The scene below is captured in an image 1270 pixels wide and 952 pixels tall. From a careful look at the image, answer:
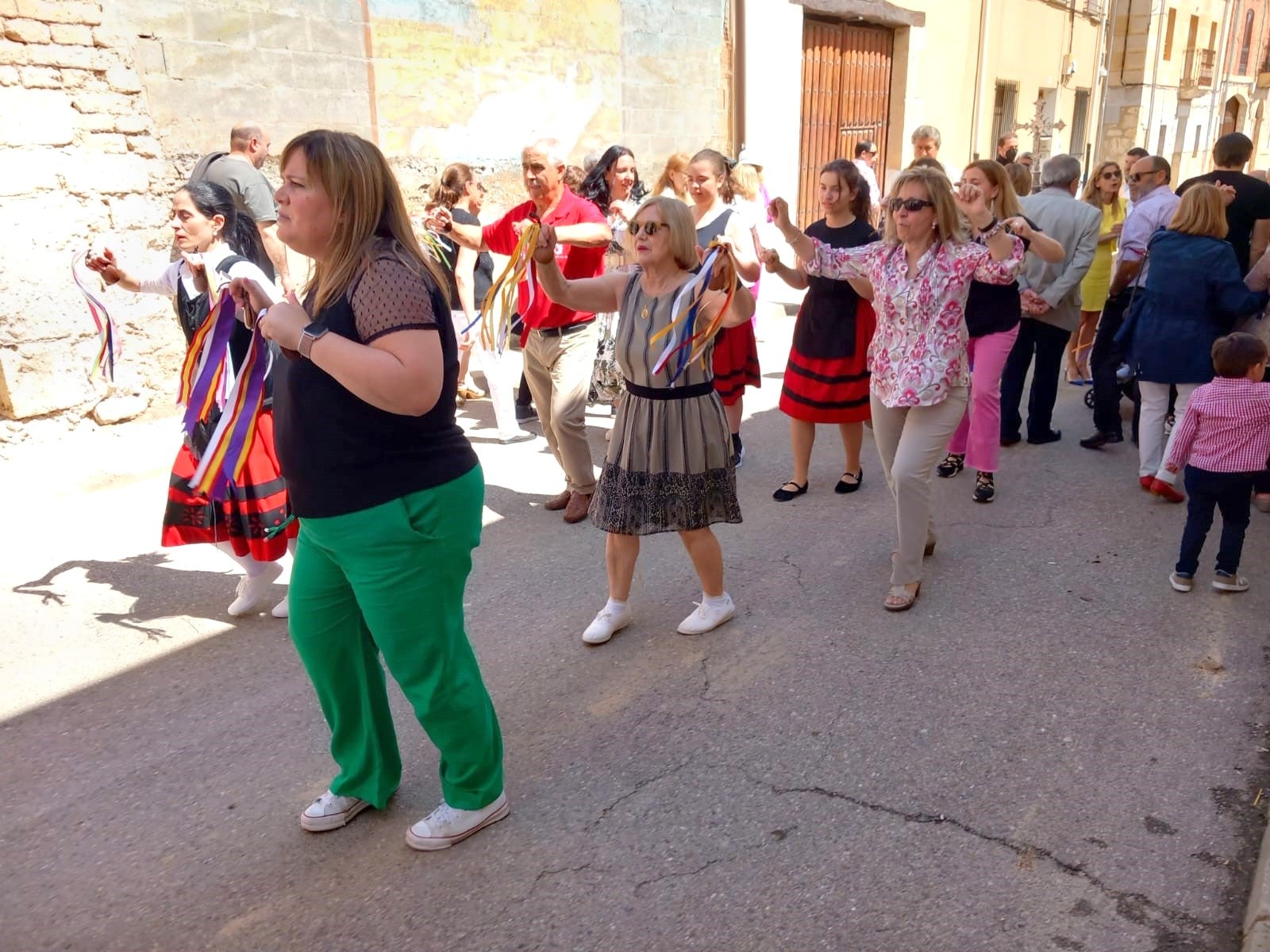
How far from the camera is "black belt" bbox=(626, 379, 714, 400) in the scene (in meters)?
3.70

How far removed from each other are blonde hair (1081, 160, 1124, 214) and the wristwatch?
657 centimetres

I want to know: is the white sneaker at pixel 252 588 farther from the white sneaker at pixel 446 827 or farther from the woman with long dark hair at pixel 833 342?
the woman with long dark hair at pixel 833 342

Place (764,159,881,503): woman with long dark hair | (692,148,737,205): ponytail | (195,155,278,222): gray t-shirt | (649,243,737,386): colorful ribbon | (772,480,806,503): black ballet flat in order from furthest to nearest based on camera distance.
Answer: (195,155,278,222): gray t-shirt → (772,480,806,503): black ballet flat → (692,148,737,205): ponytail → (764,159,881,503): woman with long dark hair → (649,243,737,386): colorful ribbon

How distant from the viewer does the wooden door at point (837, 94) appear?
41.7 feet

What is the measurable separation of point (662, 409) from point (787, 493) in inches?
78.3

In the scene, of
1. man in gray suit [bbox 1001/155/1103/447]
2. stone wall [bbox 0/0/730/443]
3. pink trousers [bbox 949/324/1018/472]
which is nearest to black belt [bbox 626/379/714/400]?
pink trousers [bbox 949/324/1018/472]

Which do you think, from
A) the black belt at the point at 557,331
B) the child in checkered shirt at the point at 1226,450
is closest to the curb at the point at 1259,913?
the child in checkered shirt at the point at 1226,450

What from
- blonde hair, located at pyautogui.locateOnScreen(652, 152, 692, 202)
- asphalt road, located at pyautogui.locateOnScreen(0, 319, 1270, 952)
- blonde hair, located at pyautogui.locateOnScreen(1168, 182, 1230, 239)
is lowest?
asphalt road, located at pyautogui.locateOnScreen(0, 319, 1270, 952)

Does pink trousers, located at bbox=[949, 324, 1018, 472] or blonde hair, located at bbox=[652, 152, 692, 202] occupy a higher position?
blonde hair, located at bbox=[652, 152, 692, 202]

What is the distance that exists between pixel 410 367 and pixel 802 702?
6.17 ft

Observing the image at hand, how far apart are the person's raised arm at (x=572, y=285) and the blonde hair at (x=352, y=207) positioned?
0.89 metres

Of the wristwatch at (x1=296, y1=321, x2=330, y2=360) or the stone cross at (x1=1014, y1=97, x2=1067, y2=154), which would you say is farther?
the stone cross at (x1=1014, y1=97, x2=1067, y2=154)

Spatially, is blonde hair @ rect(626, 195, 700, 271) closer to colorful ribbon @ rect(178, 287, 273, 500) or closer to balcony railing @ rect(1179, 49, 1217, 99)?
colorful ribbon @ rect(178, 287, 273, 500)

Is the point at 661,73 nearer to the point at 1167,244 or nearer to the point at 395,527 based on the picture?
the point at 1167,244
